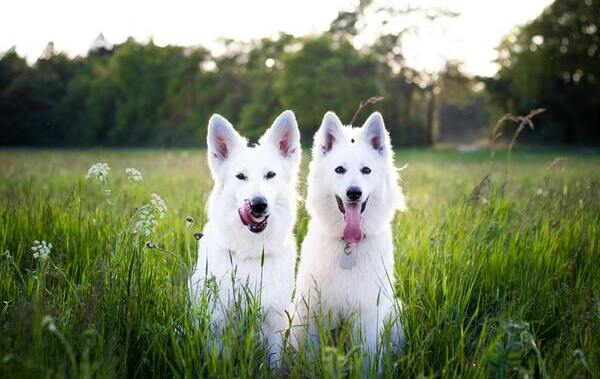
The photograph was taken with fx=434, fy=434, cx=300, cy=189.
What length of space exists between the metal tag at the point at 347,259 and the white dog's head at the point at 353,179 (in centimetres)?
7

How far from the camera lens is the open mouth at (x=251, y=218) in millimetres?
3238

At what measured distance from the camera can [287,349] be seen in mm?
2678

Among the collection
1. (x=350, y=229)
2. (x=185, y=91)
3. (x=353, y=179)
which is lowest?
(x=350, y=229)

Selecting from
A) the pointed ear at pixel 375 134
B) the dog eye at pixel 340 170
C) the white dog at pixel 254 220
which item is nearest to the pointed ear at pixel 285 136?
the white dog at pixel 254 220

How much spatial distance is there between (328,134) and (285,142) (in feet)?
1.29

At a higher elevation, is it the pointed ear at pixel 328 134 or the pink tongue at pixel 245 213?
the pointed ear at pixel 328 134

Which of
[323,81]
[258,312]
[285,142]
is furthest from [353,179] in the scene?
[323,81]

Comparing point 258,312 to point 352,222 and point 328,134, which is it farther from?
point 328,134

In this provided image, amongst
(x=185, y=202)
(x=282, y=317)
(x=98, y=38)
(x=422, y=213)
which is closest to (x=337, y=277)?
(x=282, y=317)

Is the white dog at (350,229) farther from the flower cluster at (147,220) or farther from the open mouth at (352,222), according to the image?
the flower cluster at (147,220)

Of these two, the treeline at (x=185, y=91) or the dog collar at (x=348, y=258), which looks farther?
the treeline at (x=185, y=91)

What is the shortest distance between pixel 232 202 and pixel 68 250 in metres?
1.57

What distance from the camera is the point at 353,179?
3.46m

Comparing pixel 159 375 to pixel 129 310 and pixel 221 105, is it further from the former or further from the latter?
pixel 221 105
